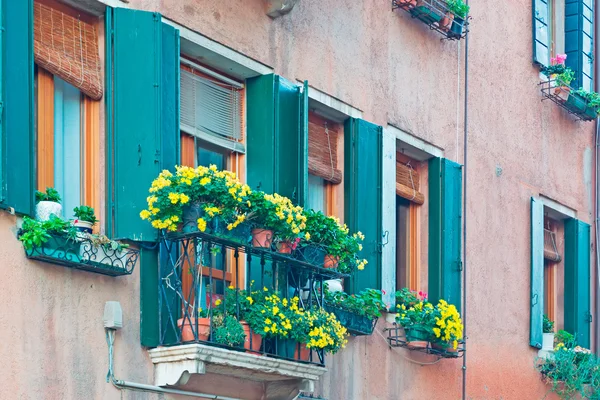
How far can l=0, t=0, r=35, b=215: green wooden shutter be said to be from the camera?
7.75m

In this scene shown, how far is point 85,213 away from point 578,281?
765 centimetres

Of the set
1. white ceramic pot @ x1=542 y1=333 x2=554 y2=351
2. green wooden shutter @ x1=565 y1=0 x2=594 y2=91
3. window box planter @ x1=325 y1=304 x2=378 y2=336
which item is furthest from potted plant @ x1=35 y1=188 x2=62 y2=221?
green wooden shutter @ x1=565 y1=0 x2=594 y2=91

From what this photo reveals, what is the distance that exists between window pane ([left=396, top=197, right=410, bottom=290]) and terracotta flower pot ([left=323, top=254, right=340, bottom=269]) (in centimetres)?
230

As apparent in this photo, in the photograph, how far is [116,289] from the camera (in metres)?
8.47

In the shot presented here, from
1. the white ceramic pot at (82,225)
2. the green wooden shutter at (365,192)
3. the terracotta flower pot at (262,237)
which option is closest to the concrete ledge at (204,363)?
the terracotta flower pot at (262,237)

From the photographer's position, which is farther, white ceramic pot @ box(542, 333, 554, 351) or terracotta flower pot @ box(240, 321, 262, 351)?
white ceramic pot @ box(542, 333, 554, 351)

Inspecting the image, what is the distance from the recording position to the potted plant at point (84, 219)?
8.15 m

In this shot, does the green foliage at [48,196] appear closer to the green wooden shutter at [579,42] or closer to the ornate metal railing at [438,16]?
the ornate metal railing at [438,16]

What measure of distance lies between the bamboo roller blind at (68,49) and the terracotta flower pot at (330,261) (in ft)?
6.65

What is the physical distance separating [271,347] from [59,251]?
1.91 metres

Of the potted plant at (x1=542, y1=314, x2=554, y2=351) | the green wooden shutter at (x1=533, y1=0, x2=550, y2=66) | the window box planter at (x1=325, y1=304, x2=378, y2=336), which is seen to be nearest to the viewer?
the window box planter at (x1=325, y1=304, x2=378, y2=336)

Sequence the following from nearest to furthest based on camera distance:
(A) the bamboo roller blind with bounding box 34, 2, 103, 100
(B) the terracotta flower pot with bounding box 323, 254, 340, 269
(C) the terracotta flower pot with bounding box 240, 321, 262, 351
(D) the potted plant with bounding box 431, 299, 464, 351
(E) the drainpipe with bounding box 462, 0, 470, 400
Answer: (A) the bamboo roller blind with bounding box 34, 2, 103, 100 → (C) the terracotta flower pot with bounding box 240, 321, 262, 351 → (B) the terracotta flower pot with bounding box 323, 254, 340, 269 → (D) the potted plant with bounding box 431, 299, 464, 351 → (E) the drainpipe with bounding box 462, 0, 470, 400

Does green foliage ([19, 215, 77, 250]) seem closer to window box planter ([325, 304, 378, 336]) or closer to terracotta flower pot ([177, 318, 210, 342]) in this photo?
terracotta flower pot ([177, 318, 210, 342])

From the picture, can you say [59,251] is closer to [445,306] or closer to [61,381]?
[61,381]
